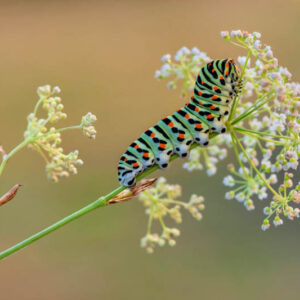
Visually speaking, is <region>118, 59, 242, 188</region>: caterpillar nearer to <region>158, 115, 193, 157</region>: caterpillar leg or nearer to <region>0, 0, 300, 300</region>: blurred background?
<region>158, 115, 193, 157</region>: caterpillar leg

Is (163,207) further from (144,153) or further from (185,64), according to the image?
(185,64)

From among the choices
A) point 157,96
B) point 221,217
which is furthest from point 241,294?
point 157,96

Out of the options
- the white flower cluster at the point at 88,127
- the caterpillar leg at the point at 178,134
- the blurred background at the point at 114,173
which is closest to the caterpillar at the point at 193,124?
the caterpillar leg at the point at 178,134

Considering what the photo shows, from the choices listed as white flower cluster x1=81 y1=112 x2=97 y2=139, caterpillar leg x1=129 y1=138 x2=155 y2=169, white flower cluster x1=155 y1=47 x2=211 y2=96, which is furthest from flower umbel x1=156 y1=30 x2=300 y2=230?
white flower cluster x1=81 y1=112 x2=97 y2=139

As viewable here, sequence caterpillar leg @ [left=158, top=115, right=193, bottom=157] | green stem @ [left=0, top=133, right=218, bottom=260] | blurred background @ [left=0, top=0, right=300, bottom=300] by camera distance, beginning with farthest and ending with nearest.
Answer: blurred background @ [left=0, top=0, right=300, bottom=300] → caterpillar leg @ [left=158, top=115, right=193, bottom=157] → green stem @ [left=0, top=133, right=218, bottom=260]

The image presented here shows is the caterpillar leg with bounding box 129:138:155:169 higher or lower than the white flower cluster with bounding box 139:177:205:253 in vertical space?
higher

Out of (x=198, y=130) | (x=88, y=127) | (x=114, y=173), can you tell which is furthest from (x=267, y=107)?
(x=114, y=173)

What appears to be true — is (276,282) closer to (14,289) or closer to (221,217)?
(221,217)
